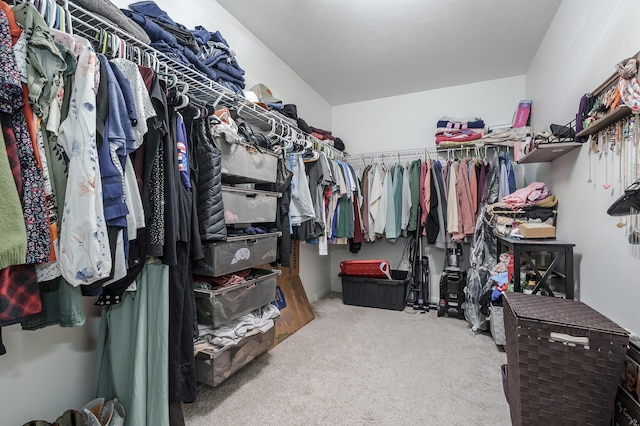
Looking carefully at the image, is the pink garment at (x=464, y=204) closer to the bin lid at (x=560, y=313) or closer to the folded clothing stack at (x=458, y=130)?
the folded clothing stack at (x=458, y=130)

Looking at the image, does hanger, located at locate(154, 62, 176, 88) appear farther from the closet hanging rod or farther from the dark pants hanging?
the dark pants hanging

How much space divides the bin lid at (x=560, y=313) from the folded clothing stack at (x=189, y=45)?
1999 millimetres

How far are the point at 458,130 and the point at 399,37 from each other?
1.28 meters

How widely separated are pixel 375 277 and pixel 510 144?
6.49 ft

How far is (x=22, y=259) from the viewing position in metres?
0.77

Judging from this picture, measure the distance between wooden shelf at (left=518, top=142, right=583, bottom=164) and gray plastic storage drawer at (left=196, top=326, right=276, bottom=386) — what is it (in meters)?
2.15

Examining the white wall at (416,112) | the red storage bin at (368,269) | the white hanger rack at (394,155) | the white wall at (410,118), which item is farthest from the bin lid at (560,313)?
the white wall at (416,112)

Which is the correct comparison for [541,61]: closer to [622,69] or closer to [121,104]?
[622,69]

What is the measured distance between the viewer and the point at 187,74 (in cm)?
164

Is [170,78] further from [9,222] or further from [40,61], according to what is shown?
[9,222]

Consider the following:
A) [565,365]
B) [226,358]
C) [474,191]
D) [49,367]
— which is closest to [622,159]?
[565,365]

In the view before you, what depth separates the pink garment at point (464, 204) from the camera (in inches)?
122

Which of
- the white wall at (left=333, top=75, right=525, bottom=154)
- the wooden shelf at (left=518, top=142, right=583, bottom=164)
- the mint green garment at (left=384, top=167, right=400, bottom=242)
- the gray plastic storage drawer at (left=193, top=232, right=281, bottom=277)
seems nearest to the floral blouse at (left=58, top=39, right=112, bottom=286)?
the gray plastic storage drawer at (left=193, top=232, right=281, bottom=277)

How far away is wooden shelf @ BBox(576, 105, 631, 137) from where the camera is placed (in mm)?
1292
